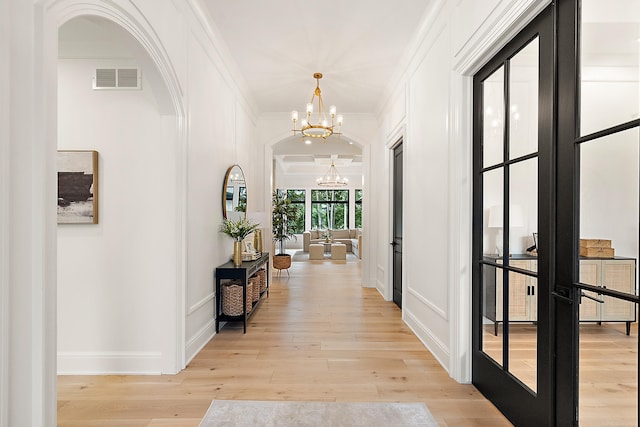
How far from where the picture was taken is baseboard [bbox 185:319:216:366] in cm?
316

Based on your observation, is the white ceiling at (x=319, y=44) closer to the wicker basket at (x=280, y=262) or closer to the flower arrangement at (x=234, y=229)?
the flower arrangement at (x=234, y=229)

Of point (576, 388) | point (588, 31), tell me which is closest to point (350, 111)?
point (588, 31)

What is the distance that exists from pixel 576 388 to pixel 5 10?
2.66m

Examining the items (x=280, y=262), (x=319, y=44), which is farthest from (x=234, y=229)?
(x=280, y=262)

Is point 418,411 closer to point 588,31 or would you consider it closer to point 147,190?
point 588,31

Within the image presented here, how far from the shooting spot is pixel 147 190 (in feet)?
9.73

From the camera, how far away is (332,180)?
44.2 ft

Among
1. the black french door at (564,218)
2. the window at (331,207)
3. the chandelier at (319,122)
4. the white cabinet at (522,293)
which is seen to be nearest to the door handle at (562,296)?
the black french door at (564,218)

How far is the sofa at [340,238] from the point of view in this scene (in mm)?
12773

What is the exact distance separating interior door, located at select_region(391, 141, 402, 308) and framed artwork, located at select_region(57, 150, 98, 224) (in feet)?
12.0

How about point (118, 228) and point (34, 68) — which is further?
point (118, 228)

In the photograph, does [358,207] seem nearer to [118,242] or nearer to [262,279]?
[262,279]

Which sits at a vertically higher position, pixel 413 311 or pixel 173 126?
pixel 173 126

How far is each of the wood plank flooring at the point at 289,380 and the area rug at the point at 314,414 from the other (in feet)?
0.25
